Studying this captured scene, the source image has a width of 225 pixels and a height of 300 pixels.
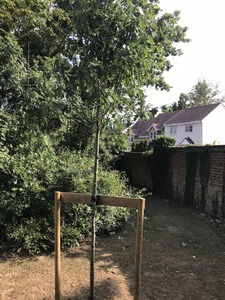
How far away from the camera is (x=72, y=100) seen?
8.59 feet

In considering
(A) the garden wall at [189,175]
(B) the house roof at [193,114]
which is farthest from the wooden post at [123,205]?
(B) the house roof at [193,114]

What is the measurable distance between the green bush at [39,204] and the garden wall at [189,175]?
2.91 metres

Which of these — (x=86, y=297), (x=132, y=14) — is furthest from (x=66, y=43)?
(x=86, y=297)

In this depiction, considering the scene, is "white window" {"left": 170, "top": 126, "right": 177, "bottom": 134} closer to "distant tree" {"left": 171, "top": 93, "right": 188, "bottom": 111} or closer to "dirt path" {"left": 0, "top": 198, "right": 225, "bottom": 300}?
"distant tree" {"left": 171, "top": 93, "right": 188, "bottom": 111}

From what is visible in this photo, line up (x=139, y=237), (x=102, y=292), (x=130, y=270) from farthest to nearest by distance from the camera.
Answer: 1. (x=130, y=270)
2. (x=102, y=292)
3. (x=139, y=237)

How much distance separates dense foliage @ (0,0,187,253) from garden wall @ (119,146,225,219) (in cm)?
272

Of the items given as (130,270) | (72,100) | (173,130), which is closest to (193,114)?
(173,130)

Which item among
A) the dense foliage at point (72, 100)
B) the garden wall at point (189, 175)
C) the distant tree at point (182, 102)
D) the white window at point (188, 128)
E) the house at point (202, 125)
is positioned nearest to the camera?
the dense foliage at point (72, 100)

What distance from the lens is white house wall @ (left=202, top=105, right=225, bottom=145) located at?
30391 millimetres

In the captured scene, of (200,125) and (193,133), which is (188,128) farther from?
(200,125)

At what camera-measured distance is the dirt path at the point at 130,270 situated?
10.4 feet

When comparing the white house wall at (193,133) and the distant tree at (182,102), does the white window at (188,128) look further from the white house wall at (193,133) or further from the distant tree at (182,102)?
the distant tree at (182,102)

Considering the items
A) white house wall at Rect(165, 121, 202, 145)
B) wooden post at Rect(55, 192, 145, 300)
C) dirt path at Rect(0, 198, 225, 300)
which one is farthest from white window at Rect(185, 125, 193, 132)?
wooden post at Rect(55, 192, 145, 300)

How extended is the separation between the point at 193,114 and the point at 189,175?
25384 mm
